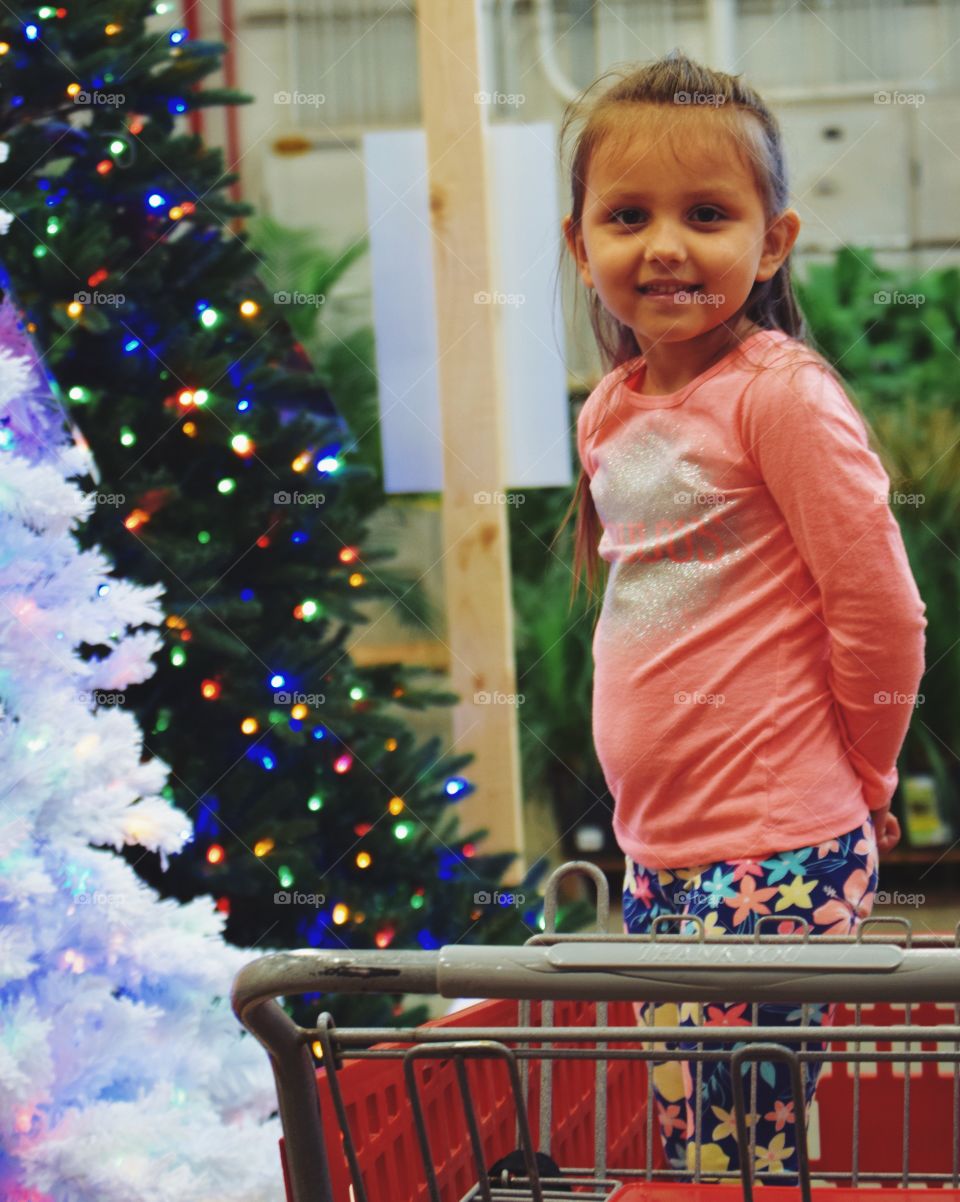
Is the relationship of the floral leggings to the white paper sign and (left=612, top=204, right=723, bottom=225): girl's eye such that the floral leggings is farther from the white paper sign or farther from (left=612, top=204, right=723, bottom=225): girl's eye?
the white paper sign

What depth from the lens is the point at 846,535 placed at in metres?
1.10

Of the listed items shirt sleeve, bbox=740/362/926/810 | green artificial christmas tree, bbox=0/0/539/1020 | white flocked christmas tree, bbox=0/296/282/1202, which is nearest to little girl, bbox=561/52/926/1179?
shirt sleeve, bbox=740/362/926/810

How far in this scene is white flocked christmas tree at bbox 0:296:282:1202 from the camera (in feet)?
4.82

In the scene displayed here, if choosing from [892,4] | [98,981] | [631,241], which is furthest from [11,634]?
[892,4]

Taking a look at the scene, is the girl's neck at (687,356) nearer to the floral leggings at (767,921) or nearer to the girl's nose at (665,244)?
the girl's nose at (665,244)

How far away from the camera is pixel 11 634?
153 centimetres

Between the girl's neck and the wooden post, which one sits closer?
the girl's neck

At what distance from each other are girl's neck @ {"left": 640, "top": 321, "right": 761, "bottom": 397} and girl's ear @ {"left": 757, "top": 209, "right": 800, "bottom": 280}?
1.7 inches

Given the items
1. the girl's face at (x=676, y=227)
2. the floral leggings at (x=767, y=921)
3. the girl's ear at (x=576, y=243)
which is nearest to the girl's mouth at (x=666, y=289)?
the girl's face at (x=676, y=227)

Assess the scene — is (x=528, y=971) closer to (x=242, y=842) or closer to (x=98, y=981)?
(x=98, y=981)

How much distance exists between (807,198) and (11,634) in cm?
296

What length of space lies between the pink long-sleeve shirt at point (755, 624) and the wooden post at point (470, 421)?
1.29 m

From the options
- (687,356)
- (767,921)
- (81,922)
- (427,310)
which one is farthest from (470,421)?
(767,921)

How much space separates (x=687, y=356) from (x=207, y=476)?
1.02m
